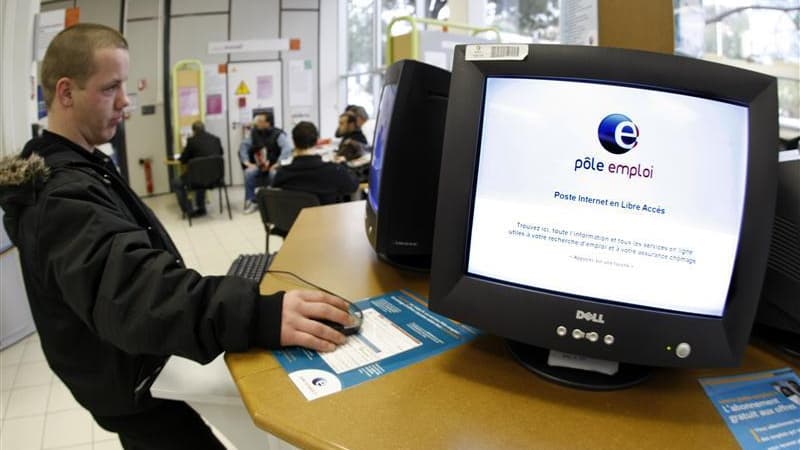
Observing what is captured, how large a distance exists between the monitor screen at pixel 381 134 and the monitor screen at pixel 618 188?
0.39 meters

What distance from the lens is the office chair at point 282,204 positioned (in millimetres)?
3000

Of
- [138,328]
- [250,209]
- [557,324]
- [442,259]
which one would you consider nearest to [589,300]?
[557,324]

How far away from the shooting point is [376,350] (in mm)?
772

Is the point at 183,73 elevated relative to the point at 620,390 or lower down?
elevated

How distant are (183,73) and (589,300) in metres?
7.24

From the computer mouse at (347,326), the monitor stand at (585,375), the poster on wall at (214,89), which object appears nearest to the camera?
the monitor stand at (585,375)

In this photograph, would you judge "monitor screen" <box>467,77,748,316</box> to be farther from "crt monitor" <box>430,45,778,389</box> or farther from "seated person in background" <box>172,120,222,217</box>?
"seated person in background" <box>172,120,222,217</box>

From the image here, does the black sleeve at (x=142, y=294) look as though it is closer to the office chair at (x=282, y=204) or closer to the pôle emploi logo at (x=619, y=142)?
the pôle emploi logo at (x=619, y=142)

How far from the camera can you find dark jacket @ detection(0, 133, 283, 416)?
2.42 feet

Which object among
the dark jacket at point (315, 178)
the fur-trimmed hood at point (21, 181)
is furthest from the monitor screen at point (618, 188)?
the dark jacket at point (315, 178)

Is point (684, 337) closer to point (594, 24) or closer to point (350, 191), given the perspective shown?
point (594, 24)

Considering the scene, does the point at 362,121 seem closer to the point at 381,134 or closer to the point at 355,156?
the point at 355,156

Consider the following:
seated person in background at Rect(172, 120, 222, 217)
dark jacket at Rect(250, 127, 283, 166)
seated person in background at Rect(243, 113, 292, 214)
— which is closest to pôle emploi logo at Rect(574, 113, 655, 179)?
seated person in background at Rect(172, 120, 222, 217)

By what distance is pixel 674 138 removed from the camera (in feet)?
2.03
